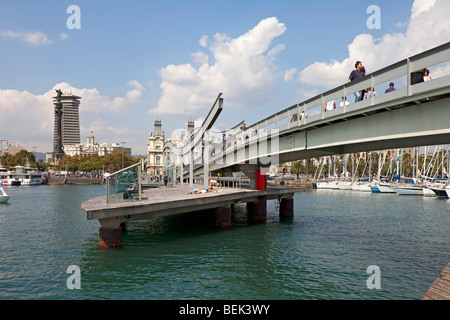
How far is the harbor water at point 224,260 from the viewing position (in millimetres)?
12414

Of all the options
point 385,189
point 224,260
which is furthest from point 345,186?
point 224,260

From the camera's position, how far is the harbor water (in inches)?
489

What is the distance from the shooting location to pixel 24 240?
21453 millimetres

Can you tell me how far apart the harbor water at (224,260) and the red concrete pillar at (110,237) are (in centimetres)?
45

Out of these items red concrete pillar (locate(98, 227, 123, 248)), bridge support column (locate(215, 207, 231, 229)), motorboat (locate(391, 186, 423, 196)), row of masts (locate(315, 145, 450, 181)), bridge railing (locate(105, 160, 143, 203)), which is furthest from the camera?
row of masts (locate(315, 145, 450, 181))

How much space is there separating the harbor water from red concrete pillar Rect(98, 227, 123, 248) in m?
0.45

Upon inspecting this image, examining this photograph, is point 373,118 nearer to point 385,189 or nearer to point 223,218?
point 223,218

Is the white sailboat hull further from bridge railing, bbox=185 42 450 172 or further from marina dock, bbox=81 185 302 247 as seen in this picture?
bridge railing, bbox=185 42 450 172

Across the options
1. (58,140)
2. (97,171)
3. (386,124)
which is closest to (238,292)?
(386,124)

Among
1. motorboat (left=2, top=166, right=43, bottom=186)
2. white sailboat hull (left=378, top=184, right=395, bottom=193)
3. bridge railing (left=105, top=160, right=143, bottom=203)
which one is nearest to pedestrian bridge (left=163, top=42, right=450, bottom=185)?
bridge railing (left=105, top=160, right=143, bottom=203)

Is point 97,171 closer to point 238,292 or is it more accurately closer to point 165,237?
point 165,237
